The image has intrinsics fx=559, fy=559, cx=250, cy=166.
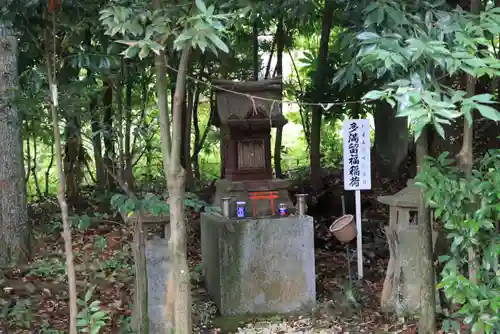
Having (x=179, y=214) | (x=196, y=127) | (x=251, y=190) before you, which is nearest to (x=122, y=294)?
(x=251, y=190)

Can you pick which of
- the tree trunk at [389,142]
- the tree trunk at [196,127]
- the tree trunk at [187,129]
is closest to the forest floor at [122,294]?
the tree trunk at [187,129]

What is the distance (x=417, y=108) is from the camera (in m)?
2.08

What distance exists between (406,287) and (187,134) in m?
4.93

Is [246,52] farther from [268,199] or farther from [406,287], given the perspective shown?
[406,287]

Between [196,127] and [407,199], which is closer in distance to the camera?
[407,199]

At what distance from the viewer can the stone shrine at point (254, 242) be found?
476cm

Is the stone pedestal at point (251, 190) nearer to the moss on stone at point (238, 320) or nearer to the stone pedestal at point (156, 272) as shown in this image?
the moss on stone at point (238, 320)

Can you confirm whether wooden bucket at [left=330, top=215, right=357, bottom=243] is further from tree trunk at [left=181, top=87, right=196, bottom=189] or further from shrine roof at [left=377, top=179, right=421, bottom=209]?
tree trunk at [left=181, top=87, right=196, bottom=189]

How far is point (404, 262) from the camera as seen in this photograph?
449 cm

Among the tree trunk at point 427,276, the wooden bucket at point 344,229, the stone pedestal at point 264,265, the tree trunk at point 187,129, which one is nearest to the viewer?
the tree trunk at point 427,276

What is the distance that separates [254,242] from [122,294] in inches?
51.5

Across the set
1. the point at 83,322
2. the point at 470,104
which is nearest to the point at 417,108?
the point at 470,104

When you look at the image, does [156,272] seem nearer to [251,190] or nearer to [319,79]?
[251,190]

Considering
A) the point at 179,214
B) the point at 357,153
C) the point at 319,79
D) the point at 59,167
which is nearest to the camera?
the point at 179,214
